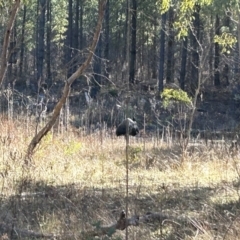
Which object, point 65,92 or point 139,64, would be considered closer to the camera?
point 65,92

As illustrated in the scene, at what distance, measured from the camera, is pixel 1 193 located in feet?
22.5

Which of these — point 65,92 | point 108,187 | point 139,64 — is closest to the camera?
point 108,187

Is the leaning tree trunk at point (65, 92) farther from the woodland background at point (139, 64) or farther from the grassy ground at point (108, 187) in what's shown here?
the woodland background at point (139, 64)

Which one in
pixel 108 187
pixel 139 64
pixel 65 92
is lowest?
pixel 108 187

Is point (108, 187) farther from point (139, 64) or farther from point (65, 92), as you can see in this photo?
point (139, 64)

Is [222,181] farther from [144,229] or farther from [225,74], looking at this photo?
[225,74]

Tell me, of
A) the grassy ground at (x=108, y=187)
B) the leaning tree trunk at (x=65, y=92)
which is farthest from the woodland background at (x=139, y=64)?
the leaning tree trunk at (x=65, y=92)

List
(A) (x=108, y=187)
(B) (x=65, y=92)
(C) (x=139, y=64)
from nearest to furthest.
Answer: (A) (x=108, y=187) → (B) (x=65, y=92) → (C) (x=139, y=64)

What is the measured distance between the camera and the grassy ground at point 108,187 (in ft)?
18.7

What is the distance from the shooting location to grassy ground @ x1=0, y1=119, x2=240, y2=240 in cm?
571

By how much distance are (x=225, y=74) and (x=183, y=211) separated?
3413 centimetres

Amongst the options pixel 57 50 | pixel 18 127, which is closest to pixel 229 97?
pixel 57 50

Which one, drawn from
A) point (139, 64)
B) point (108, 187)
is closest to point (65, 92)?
point (108, 187)

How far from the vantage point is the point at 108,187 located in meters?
7.48
